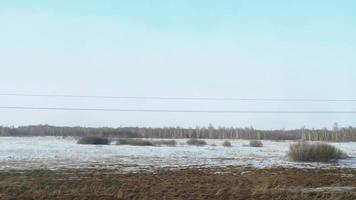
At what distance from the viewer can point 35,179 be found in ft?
96.0

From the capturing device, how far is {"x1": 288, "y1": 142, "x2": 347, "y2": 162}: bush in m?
60.4

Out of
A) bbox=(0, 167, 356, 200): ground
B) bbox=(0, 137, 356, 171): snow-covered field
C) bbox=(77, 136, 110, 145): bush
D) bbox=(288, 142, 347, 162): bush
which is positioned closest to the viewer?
bbox=(0, 167, 356, 200): ground

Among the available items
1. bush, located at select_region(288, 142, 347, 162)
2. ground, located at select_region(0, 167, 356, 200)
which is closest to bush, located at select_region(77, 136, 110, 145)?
bush, located at select_region(288, 142, 347, 162)

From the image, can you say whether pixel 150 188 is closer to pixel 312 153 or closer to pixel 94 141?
pixel 312 153

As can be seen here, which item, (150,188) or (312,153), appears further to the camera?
(312,153)

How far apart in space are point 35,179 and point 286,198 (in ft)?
45.9

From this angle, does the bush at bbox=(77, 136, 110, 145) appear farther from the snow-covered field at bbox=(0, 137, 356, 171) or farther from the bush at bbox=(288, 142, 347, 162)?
the bush at bbox=(288, 142, 347, 162)

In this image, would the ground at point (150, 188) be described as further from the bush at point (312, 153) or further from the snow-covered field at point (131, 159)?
the bush at point (312, 153)

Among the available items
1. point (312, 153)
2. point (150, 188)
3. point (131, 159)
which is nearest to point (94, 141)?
point (312, 153)

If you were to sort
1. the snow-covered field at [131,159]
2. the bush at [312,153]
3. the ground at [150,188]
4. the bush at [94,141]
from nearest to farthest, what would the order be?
the ground at [150,188], the snow-covered field at [131,159], the bush at [312,153], the bush at [94,141]

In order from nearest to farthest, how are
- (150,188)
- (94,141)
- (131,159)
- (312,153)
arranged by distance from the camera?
(150,188), (131,159), (312,153), (94,141)

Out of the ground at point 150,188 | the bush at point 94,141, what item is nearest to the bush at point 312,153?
the ground at point 150,188

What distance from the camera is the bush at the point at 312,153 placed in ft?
198

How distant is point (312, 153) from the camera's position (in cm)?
6162
